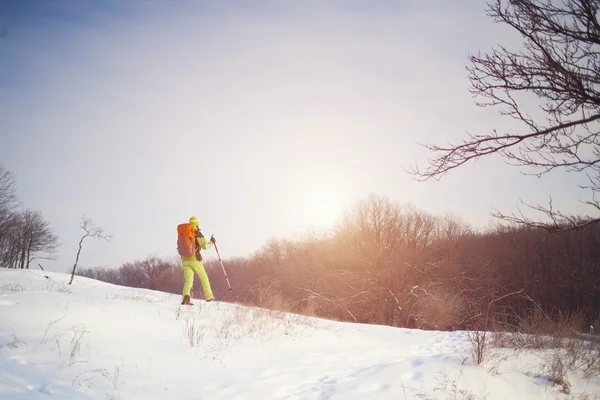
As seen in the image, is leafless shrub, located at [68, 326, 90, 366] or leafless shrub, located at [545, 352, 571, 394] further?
leafless shrub, located at [545, 352, 571, 394]

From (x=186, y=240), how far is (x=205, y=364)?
4.82 meters

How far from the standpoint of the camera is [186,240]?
833cm

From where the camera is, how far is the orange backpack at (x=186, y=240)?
27.2 ft

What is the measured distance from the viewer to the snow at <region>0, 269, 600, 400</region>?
3139 millimetres

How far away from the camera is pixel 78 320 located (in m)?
4.33

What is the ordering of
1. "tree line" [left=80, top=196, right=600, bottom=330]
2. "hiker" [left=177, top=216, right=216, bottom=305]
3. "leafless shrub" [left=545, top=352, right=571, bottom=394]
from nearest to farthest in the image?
"leafless shrub" [left=545, top=352, right=571, bottom=394]
"hiker" [left=177, top=216, right=216, bottom=305]
"tree line" [left=80, top=196, right=600, bottom=330]

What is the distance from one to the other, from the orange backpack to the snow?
240 centimetres

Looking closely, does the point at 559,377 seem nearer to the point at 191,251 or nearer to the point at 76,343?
the point at 76,343

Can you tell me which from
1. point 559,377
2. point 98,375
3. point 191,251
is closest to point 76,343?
point 98,375

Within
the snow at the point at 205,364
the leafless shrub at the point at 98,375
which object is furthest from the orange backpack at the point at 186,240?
the leafless shrub at the point at 98,375

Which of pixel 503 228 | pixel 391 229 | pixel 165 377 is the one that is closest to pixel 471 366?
pixel 165 377

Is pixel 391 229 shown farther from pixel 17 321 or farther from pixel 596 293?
pixel 17 321

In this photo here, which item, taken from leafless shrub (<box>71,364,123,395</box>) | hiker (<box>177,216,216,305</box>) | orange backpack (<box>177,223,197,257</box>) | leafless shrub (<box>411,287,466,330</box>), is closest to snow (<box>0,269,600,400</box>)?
leafless shrub (<box>71,364,123,395</box>)

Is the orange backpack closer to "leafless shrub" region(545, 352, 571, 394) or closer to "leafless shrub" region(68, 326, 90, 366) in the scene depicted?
"leafless shrub" region(68, 326, 90, 366)
